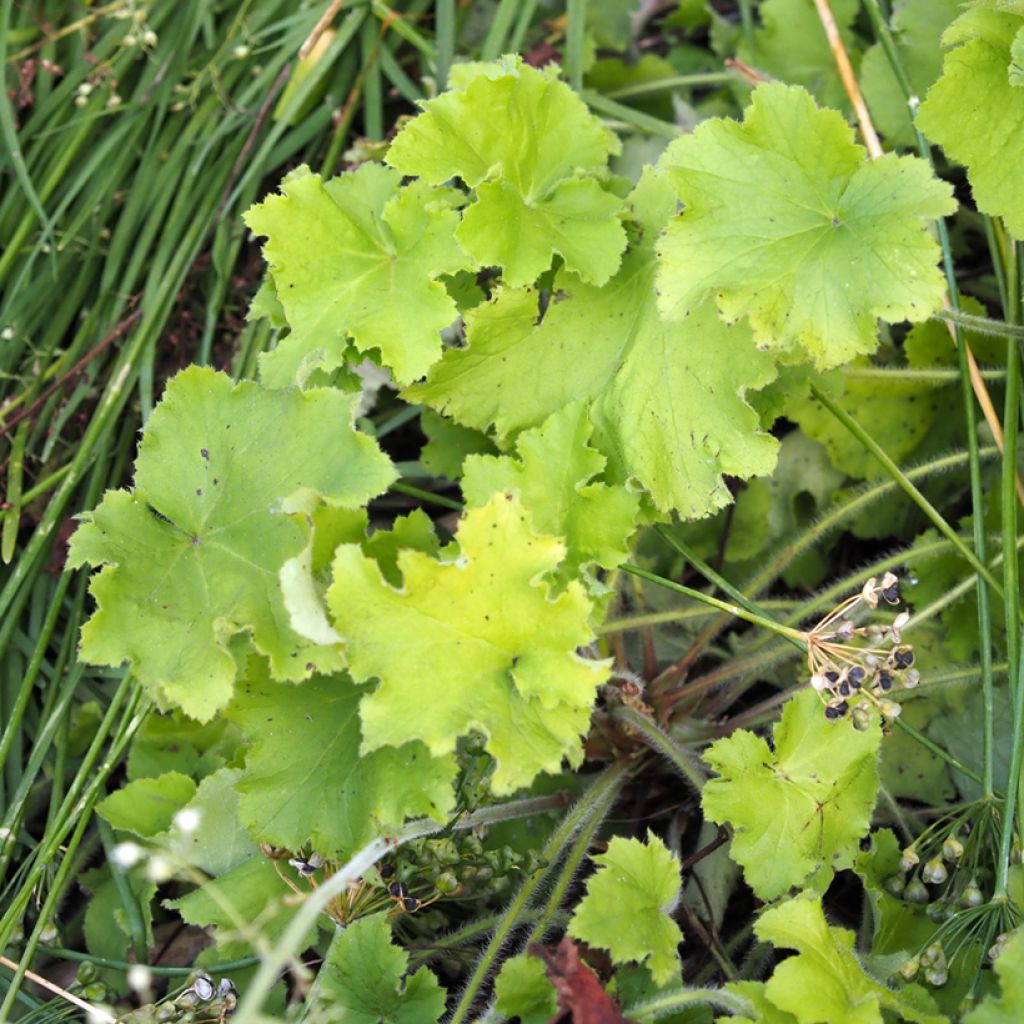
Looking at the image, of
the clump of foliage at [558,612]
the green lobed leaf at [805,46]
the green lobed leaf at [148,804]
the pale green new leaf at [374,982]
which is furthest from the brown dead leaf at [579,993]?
the green lobed leaf at [805,46]

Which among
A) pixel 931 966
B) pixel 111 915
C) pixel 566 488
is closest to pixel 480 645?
pixel 566 488

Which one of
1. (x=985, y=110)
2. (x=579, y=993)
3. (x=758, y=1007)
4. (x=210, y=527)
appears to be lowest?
(x=758, y=1007)

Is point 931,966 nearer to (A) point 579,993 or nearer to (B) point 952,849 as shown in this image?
(B) point 952,849

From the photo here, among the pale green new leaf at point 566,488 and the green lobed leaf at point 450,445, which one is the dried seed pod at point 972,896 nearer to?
the pale green new leaf at point 566,488

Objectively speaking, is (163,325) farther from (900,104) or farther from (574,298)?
(900,104)

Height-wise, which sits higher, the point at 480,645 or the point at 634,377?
the point at 634,377

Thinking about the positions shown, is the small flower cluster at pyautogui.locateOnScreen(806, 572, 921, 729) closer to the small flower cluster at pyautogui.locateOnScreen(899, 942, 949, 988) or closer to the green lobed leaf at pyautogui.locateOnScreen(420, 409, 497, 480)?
the small flower cluster at pyautogui.locateOnScreen(899, 942, 949, 988)

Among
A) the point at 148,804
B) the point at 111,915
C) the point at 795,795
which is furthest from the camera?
the point at 111,915
